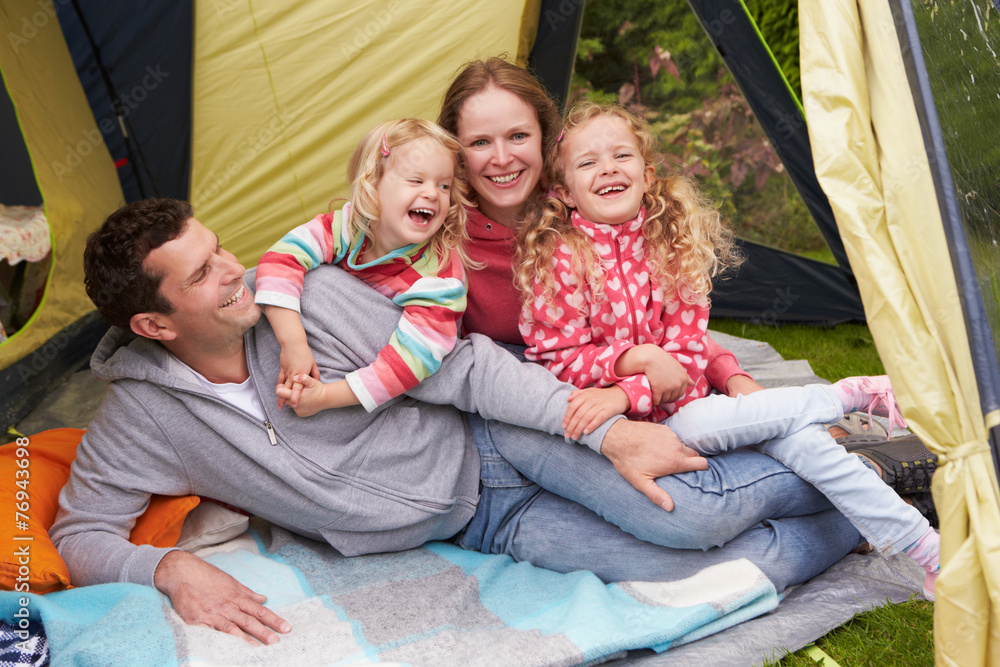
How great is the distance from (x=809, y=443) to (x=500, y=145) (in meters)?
0.91

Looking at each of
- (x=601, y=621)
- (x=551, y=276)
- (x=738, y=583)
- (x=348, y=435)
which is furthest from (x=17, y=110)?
(x=738, y=583)

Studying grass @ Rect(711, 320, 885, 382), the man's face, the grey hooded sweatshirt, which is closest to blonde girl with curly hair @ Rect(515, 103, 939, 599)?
the grey hooded sweatshirt

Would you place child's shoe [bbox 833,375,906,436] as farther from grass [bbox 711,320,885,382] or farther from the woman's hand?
grass [bbox 711,320,885,382]

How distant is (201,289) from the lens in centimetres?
148

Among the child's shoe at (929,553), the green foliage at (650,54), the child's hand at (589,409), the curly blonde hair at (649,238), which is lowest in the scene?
the child's shoe at (929,553)

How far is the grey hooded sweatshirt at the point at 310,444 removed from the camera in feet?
4.98

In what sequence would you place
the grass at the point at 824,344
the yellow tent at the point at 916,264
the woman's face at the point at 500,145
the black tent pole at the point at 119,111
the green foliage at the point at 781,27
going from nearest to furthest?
the yellow tent at the point at 916,264, the woman's face at the point at 500,145, the black tent pole at the point at 119,111, the grass at the point at 824,344, the green foliage at the point at 781,27

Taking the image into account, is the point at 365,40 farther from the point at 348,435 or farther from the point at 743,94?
the point at 348,435

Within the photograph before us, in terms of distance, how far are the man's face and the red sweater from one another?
0.53 m

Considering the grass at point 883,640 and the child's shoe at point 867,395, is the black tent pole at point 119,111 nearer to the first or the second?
the child's shoe at point 867,395

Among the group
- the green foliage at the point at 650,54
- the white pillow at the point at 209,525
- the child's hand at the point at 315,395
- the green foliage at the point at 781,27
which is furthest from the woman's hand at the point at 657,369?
the green foliage at the point at 781,27

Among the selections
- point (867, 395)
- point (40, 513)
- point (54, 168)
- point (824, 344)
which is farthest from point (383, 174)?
point (824, 344)

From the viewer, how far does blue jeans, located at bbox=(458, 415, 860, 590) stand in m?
1.52

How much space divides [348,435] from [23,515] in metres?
0.62
